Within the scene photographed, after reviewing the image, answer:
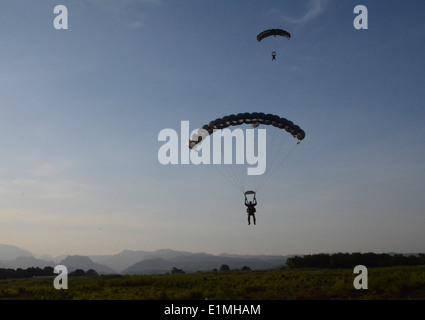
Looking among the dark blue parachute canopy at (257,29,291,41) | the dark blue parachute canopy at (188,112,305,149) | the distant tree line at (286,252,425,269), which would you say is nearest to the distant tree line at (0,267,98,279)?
the distant tree line at (286,252,425,269)

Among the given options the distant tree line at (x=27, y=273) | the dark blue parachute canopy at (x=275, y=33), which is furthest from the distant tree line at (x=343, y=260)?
the dark blue parachute canopy at (x=275, y=33)

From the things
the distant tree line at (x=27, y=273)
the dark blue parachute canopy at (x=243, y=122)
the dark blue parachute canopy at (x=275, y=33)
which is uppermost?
the dark blue parachute canopy at (x=275, y=33)

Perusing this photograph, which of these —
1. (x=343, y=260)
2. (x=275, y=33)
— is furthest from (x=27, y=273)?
(x=275, y=33)

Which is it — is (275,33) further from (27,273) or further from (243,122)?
(27,273)

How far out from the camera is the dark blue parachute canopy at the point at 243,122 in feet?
88.4

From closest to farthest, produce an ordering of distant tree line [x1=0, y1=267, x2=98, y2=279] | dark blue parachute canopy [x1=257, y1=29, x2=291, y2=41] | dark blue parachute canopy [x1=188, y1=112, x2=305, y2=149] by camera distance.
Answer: dark blue parachute canopy [x1=188, y1=112, x2=305, y2=149]
dark blue parachute canopy [x1=257, y1=29, x2=291, y2=41]
distant tree line [x1=0, y1=267, x2=98, y2=279]

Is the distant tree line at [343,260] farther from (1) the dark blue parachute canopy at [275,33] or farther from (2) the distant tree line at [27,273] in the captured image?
(1) the dark blue parachute canopy at [275,33]

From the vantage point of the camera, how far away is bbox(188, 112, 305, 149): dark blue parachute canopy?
26.9 meters

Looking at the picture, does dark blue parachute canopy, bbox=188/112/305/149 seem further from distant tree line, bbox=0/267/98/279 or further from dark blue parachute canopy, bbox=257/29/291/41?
distant tree line, bbox=0/267/98/279
